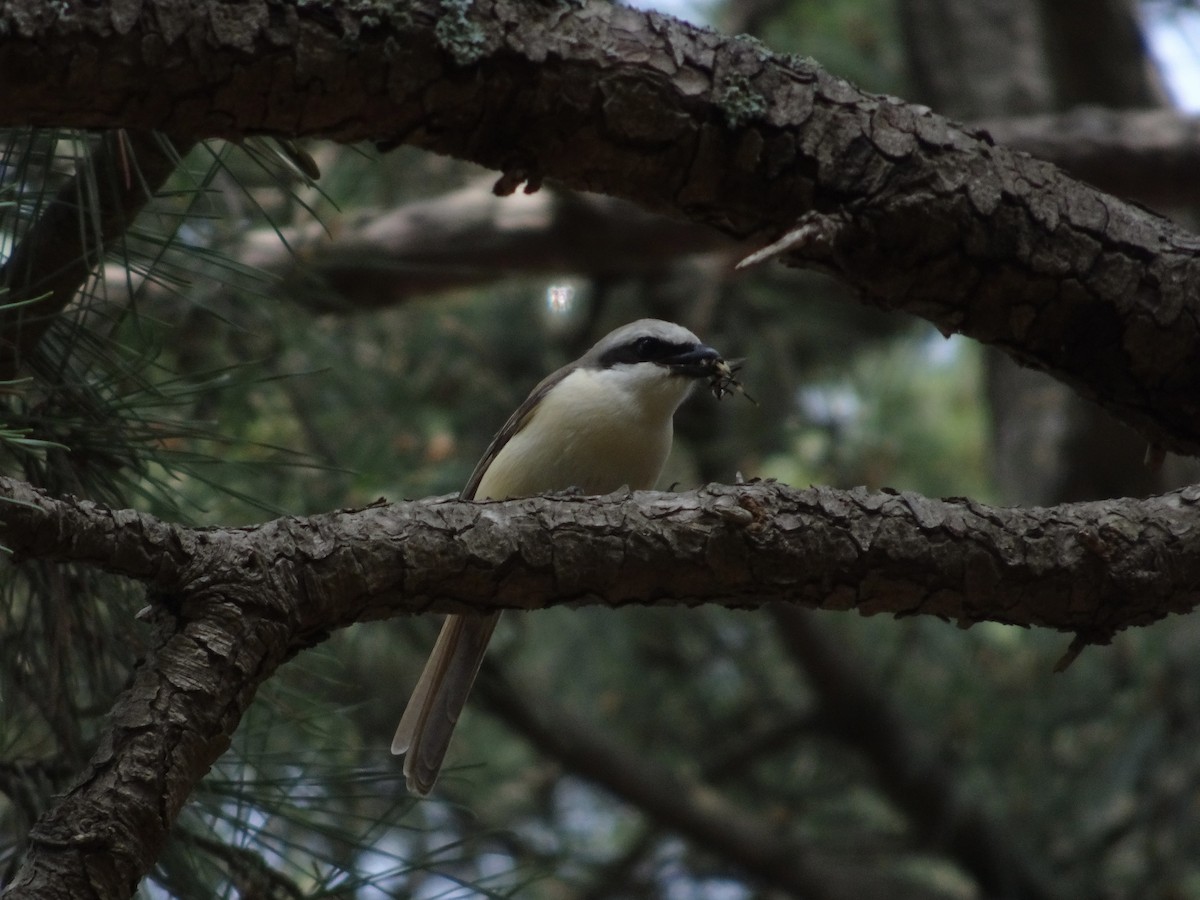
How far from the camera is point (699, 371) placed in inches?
149

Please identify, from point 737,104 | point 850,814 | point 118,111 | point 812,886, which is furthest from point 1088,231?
point 850,814

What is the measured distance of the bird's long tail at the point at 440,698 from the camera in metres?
3.27

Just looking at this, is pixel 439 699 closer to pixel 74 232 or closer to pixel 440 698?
pixel 440 698

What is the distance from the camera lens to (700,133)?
8.25 feet

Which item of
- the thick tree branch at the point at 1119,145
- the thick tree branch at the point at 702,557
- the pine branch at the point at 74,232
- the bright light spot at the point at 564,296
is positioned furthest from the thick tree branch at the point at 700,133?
the bright light spot at the point at 564,296

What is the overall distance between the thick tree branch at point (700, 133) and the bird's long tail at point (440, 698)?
127 centimetres

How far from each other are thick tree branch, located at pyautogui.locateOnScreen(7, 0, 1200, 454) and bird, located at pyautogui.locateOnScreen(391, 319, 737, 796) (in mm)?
1038

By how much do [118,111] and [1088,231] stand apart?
1.82 metres

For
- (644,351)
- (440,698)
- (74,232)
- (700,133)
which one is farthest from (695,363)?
(74,232)

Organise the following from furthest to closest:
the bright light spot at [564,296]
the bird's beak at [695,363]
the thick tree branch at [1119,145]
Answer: the bright light spot at [564,296] < the thick tree branch at [1119,145] < the bird's beak at [695,363]

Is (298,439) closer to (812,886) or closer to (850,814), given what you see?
(812,886)

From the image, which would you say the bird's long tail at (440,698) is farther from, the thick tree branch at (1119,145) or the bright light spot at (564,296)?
the thick tree branch at (1119,145)

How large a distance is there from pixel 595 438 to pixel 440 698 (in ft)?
2.58

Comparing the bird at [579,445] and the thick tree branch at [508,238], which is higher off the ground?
the thick tree branch at [508,238]
